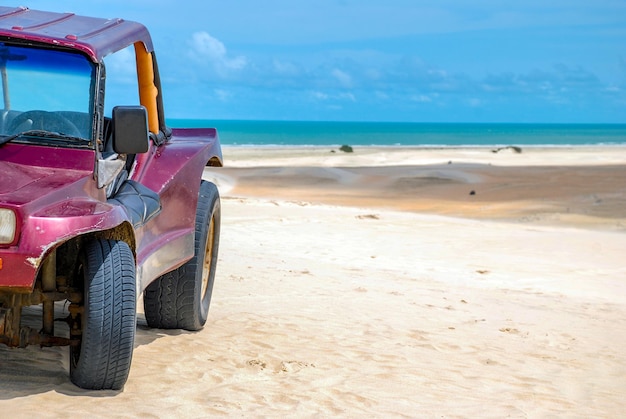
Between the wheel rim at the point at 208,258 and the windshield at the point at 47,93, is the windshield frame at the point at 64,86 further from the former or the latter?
the wheel rim at the point at 208,258

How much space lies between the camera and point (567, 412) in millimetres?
5633

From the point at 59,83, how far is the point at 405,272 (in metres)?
6.57

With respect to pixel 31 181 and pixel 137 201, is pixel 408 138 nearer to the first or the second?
pixel 137 201

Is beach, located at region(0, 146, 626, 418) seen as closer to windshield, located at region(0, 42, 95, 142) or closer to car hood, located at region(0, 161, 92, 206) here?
car hood, located at region(0, 161, 92, 206)

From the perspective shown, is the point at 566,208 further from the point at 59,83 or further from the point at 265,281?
the point at 59,83

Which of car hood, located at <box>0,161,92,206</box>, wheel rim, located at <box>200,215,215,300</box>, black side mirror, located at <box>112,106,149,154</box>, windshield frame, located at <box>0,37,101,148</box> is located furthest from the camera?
wheel rim, located at <box>200,215,215,300</box>

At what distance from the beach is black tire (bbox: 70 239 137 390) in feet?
0.52

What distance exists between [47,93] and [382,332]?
329cm

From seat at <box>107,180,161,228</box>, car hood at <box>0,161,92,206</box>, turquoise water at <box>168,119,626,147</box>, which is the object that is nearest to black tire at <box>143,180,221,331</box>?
seat at <box>107,180,161,228</box>

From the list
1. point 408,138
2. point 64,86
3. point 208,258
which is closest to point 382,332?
point 208,258

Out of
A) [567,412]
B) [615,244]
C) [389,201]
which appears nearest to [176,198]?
[567,412]

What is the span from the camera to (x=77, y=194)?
4836 millimetres

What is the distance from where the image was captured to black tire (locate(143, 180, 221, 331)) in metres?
6.77

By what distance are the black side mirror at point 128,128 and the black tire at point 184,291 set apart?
1.80m
